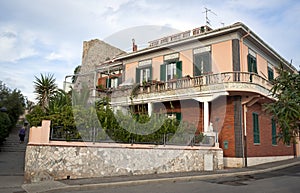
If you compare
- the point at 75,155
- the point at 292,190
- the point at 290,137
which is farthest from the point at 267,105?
the point at 75,155

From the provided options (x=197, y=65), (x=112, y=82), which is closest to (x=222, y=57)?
(x=197, y=65)

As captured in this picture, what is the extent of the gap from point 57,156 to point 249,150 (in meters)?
10.4

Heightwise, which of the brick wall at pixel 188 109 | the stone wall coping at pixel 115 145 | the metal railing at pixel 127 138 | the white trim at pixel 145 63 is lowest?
the stone wall coping at pixel 115 145

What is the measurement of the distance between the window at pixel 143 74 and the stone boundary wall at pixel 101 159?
23.2ft

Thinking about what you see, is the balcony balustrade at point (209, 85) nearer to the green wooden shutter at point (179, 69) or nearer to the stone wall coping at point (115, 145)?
the green wooden shutter at point (179, 69)

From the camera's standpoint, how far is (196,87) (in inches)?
583

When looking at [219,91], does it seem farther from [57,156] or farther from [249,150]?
[57,156]

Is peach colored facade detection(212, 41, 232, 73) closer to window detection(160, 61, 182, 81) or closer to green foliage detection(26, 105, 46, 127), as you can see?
window detection(160, 61, 182, 81)

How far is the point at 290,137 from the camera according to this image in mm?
4570

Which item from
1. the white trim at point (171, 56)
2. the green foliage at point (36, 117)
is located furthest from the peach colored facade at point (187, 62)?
the green foliage at point (36, 117)

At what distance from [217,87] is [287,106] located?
9774mm

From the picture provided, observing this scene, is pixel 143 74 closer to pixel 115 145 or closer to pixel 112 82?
pixel 112 82

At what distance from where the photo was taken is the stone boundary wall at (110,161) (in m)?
8.52

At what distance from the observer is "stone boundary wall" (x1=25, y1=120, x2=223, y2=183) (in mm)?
8539
